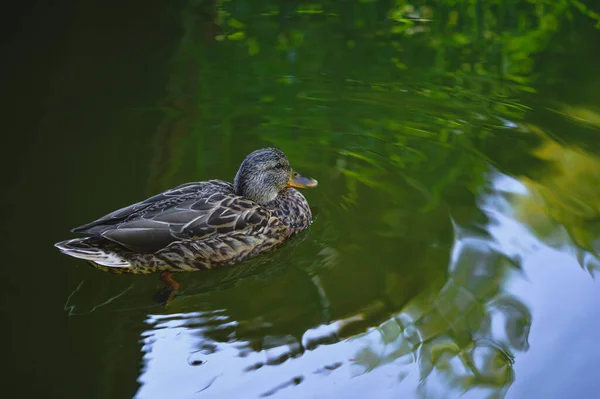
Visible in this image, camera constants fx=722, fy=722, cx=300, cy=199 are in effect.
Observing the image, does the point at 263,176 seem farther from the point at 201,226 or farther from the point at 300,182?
the point at 201,226

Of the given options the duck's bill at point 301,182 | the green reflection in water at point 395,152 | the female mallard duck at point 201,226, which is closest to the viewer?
the green reflection in water at point 395,152

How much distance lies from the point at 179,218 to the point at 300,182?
1.10 m

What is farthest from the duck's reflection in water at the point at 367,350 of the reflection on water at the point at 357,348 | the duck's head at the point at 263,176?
the duck's head at the point at 263,176

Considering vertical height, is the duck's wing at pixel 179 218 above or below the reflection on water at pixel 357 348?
above

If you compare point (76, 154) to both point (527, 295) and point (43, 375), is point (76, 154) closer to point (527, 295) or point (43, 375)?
point (43, 375)

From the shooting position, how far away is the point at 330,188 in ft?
18.8

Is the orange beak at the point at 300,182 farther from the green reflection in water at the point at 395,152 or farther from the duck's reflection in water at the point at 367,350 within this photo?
the duck's reflection in water at the point at 367,350

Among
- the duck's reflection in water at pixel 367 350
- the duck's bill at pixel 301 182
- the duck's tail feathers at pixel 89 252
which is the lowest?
the duck's reflection in water at pixel 367 350

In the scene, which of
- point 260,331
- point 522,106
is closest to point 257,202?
point 260,331

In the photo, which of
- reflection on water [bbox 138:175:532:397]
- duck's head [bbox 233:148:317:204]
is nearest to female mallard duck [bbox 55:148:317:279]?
duck's head [bbox 233:148:317:204]

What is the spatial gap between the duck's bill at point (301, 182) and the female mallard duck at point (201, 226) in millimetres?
117

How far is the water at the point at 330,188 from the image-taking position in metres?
3.93

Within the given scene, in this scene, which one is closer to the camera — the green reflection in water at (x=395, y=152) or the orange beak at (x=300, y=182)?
the green reflection in water at (x=395, y=152)

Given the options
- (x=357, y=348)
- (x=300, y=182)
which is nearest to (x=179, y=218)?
(x=300, y=182)
